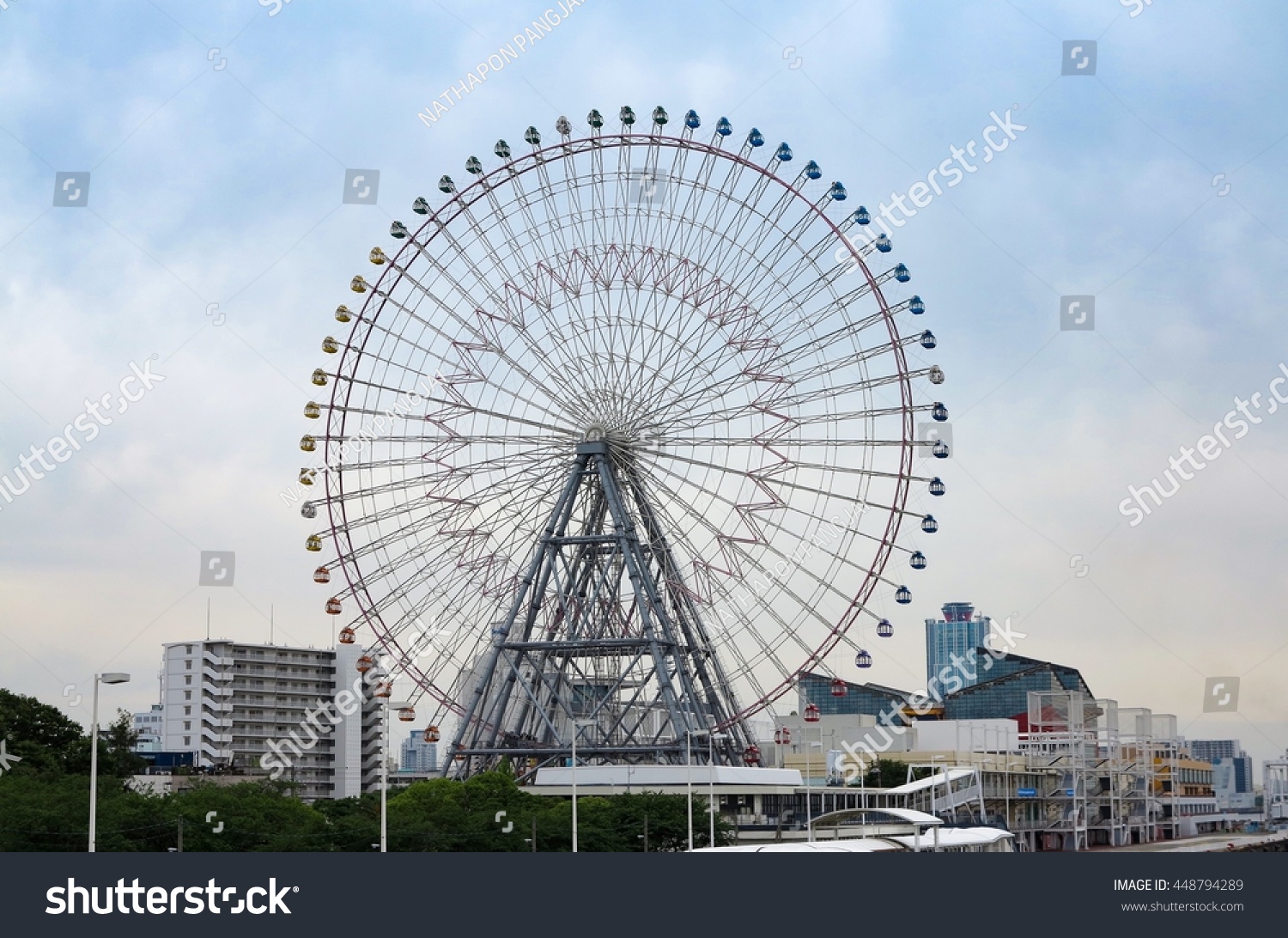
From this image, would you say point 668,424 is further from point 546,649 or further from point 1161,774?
point 1161,774

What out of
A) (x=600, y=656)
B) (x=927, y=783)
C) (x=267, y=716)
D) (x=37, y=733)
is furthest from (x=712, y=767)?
(x=267, y=716)

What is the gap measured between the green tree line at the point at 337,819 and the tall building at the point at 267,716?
8562cm

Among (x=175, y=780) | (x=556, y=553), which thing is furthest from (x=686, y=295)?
(x=175, y=780)

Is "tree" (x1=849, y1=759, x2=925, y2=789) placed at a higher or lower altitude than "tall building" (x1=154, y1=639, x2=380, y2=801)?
lower

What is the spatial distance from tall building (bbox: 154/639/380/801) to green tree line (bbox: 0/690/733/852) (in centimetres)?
8562

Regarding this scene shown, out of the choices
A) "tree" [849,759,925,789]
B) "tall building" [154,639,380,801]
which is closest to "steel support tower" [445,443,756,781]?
"tree" [849,759,925,789]

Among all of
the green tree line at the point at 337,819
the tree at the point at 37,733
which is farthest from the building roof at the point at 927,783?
the tree at the point at 37,733

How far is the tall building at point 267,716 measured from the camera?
181m

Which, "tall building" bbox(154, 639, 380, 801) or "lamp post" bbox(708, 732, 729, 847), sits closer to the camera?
"lamp post" bbox(708, 732, 729, 847)

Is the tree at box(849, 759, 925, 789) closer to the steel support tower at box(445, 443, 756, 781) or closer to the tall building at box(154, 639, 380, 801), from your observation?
the steel support tower at box(445, 443, 756, 781)

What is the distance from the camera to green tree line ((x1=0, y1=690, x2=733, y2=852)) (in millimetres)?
66688

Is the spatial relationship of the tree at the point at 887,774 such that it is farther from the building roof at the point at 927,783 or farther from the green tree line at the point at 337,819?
the green tree line at the point at 337,819

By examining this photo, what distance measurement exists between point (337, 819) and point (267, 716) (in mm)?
110899

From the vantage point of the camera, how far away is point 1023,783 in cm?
13050
